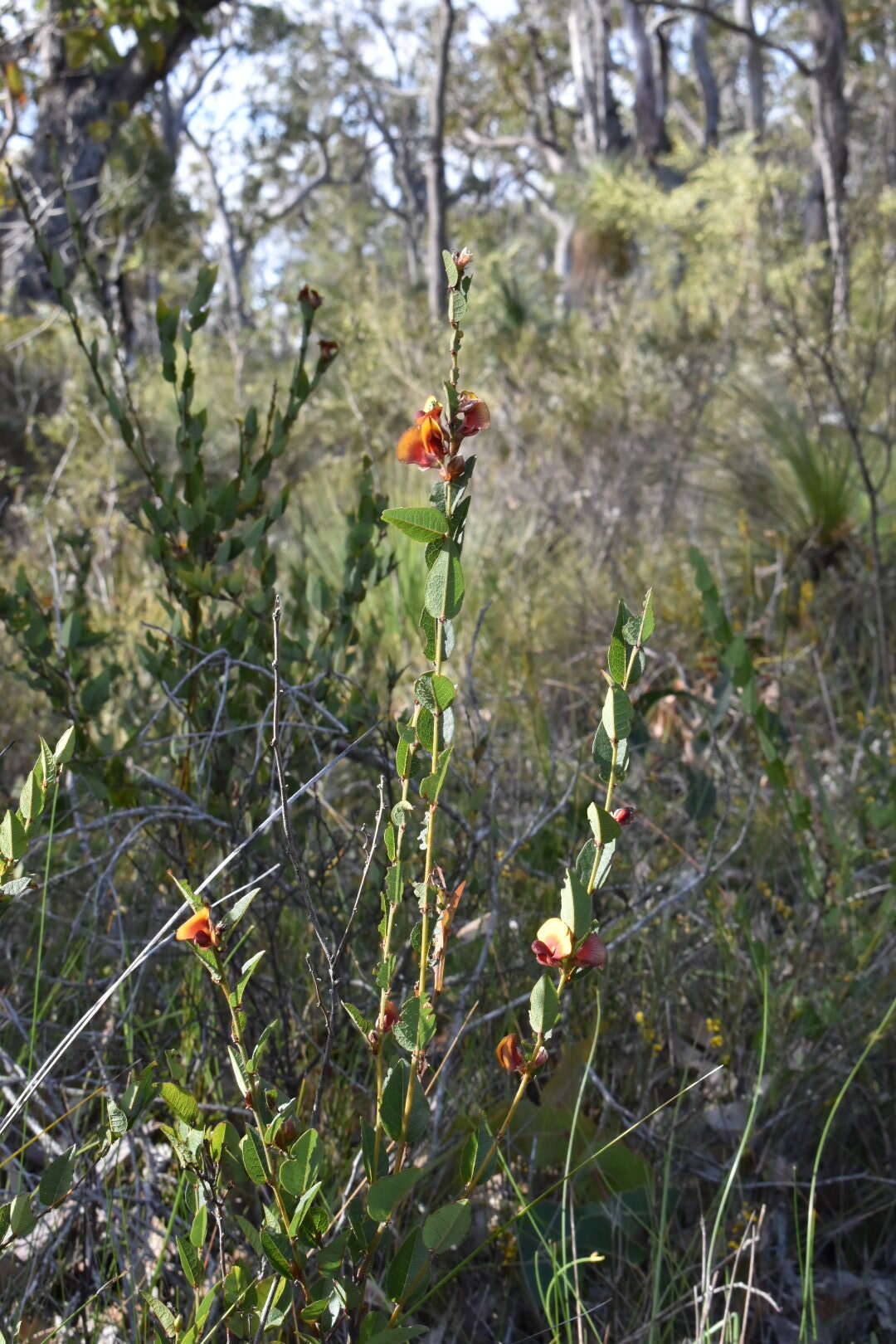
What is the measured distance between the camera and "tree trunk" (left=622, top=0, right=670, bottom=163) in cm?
1284

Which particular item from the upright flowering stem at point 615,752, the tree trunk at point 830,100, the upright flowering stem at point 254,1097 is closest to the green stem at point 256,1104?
the upright flowering stem at point 254,1097

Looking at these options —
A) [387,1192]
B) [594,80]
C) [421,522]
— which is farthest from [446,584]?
[594,80]

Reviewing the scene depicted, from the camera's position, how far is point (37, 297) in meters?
7.80

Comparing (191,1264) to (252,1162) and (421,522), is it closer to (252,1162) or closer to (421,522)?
(252,1162)

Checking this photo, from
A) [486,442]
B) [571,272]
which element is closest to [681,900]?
[486,442]

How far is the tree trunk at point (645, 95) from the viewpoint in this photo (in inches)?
505

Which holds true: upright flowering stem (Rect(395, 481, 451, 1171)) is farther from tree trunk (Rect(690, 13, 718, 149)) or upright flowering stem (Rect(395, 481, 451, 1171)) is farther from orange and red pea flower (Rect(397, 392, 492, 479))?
tree trunk (Rect(690, 13, 718, 149))

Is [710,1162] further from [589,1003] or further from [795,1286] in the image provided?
[589,1003]

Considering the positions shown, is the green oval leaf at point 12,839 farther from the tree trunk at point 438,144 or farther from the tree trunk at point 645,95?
the tree trunk at point 645,95

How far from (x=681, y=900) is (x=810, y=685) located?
4.33 feet

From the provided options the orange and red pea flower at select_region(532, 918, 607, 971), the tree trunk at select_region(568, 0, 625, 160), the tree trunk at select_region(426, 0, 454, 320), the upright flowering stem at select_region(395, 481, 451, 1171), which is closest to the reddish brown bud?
the orange and red pea flower at select_region(532, 918, 607, 971)

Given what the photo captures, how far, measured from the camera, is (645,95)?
43.1ft

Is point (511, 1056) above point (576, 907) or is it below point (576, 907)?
below

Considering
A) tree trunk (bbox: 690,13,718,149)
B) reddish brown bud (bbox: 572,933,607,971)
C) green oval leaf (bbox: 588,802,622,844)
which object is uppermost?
tree trunk (bbox: 690,13,718,149)
